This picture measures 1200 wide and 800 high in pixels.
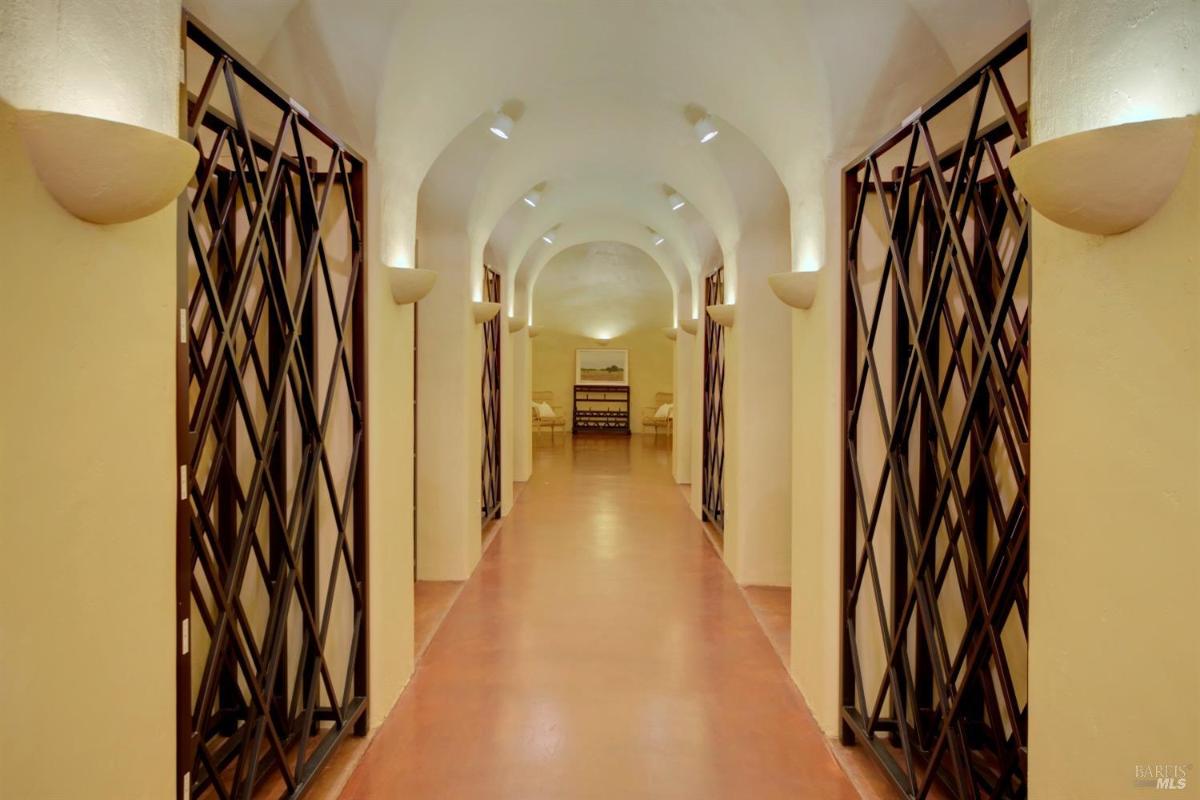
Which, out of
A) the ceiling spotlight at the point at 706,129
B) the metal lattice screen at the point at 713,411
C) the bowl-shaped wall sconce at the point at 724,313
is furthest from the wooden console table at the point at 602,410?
the ceiling spotlight at the point at 706,129

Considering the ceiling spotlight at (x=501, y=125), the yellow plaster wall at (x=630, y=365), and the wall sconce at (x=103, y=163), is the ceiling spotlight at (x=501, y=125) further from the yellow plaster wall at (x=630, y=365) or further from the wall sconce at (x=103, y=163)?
the yellow plaster wall at (x=630, y=365)

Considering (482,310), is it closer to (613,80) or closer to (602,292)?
(613,80)

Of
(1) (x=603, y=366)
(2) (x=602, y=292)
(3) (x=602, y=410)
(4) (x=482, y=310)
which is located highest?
(2) (x=602, y=292)

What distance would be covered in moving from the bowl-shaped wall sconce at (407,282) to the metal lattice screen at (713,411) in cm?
408

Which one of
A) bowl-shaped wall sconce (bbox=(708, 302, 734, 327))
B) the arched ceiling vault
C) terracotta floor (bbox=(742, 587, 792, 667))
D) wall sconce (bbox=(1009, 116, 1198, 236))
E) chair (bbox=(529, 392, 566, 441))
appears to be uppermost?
the arched ceiling vault

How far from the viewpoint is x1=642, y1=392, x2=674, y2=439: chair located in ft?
56.3

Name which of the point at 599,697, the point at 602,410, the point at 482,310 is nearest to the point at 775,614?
the point at 599,697

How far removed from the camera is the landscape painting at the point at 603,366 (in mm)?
18062

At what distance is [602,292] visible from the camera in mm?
17812

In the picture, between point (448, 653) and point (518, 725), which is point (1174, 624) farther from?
point (448, 653)

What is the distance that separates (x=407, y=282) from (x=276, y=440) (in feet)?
3.03

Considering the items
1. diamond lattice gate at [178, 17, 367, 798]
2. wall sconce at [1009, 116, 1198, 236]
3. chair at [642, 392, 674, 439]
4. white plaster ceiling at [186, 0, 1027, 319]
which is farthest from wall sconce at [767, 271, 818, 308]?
chair at [642, 392, 674, 439]

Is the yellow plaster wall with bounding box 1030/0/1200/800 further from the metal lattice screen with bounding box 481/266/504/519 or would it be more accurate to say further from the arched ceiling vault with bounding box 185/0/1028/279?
the metal lattice screen with bounding box 481/266/504/519

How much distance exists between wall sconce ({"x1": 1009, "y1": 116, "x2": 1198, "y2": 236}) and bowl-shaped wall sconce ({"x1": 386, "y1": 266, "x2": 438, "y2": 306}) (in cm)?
252
